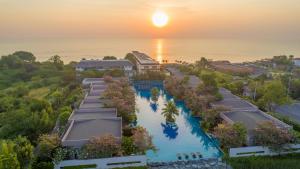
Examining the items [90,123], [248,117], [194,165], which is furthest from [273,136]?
[90,123]

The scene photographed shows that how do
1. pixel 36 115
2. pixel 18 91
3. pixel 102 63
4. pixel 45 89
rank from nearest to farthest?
pixel 36 115 < pixel 18 91 < pixel 45 89 < pixel 102 63

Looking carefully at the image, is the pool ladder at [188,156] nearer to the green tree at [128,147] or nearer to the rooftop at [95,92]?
the green tree at [128,147]

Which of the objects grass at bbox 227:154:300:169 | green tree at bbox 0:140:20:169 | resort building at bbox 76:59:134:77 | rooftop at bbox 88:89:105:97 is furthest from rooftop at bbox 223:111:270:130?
resort building at bbox 76:59:134:77

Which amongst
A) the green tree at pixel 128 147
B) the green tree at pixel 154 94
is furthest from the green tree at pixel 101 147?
the green tree at pixel 154 94

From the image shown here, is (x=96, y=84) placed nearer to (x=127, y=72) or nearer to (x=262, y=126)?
(x=127, y=72)

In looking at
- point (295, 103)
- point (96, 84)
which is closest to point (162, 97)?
point (96, 84)

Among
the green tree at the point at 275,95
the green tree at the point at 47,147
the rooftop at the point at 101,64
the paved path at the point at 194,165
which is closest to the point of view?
the green tree at the point at 47,147
